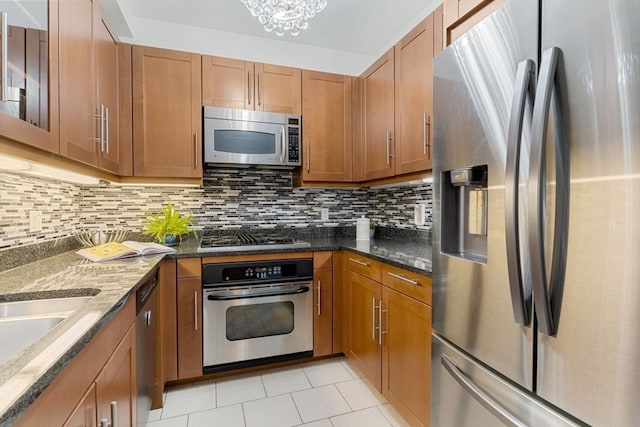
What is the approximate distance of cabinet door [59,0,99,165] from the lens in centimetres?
128

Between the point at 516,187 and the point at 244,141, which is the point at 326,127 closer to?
the point at 244,141

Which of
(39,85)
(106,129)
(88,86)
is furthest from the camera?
(106,129)

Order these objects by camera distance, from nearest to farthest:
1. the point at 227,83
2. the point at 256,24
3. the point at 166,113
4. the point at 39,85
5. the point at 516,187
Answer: the point at 516,187
the point at 39,85
the point at 166,113
the point at 227,83
the point at 256,24

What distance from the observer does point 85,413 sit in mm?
814

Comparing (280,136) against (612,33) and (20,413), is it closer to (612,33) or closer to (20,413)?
(612,33)

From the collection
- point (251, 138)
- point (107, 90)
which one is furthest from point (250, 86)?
point (107, 90)

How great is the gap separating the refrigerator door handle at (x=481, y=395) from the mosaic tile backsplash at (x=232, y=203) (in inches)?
48.0

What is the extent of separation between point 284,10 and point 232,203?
4.80 ft

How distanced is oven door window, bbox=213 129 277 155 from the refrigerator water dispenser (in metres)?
1.51

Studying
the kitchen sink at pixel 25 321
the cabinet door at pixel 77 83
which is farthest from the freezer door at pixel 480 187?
the cabinet door at pixel 77 83

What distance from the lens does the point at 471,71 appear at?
1.08 m

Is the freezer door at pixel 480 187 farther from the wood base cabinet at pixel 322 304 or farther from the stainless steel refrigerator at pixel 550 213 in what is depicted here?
the wood base cabinet at pixel 322 304

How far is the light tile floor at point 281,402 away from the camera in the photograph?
5.70ft

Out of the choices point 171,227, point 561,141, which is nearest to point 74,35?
point 171,227
